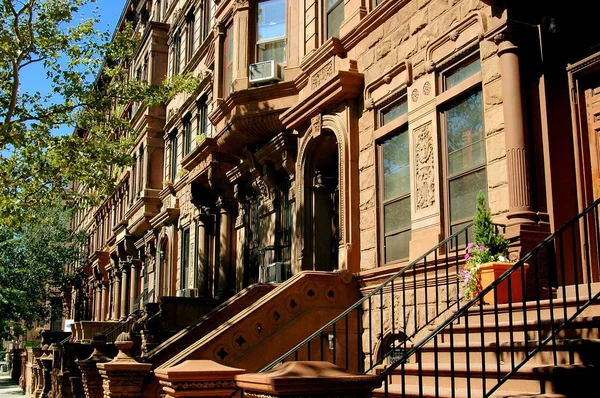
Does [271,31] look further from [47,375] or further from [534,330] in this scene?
[47,375]

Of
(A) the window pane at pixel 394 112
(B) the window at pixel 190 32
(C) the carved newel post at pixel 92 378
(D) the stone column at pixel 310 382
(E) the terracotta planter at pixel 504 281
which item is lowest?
(C) the carved newel post at pixel 92 378

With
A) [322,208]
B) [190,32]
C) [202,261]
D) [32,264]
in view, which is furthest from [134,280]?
[322,208]

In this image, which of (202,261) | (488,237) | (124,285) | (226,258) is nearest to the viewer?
(488,237)

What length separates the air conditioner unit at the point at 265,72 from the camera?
1576 centimetres

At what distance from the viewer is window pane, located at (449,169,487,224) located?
9.66 metres

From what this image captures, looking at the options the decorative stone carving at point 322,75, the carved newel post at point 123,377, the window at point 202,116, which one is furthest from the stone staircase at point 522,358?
the window at point 202,116

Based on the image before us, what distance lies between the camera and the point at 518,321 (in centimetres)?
736

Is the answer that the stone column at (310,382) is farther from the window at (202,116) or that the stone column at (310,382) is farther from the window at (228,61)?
the window at (202,116)

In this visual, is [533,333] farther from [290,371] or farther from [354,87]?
[354,87]

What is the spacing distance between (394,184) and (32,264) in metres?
→ 33.9

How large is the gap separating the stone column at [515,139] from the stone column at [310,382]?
154 inches

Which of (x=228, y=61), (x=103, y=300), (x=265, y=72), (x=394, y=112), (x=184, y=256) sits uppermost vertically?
(x=228, y=61)

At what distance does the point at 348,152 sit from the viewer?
12.7 meters

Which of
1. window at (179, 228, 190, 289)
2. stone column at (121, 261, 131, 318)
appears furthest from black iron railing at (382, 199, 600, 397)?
stone column at (121, 261, 131, 318)
